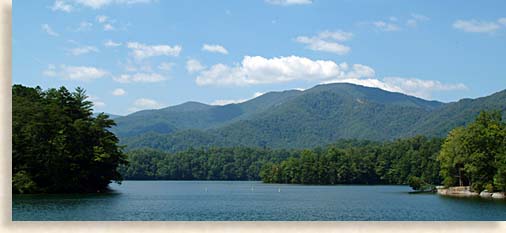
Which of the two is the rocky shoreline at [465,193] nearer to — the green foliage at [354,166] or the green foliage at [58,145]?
the green foliage at [58,145]

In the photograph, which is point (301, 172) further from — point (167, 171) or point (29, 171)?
point (29, 171)

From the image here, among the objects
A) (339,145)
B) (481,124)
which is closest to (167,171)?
(339,145)

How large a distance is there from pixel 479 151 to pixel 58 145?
21.7 meters

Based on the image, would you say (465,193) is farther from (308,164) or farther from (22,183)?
(308,164)

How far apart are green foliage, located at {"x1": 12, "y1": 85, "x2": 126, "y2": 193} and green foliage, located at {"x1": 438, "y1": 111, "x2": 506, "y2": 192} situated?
63.1ft

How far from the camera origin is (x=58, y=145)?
1449 inches

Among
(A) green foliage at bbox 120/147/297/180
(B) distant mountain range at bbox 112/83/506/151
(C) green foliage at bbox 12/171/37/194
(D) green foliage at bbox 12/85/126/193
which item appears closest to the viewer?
(C) green foliage at bbox 12/171/37/194

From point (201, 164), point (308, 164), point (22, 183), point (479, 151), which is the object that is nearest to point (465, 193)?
point (479, 151)

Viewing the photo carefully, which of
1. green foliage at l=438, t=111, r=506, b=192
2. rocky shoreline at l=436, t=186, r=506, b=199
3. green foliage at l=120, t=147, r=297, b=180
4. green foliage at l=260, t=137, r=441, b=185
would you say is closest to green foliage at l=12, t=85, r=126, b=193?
rocky shoreline at l=436, t=186, r=506, b=199

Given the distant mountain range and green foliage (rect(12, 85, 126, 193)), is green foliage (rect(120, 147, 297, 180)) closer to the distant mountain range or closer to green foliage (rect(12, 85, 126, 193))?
the distant mountain range

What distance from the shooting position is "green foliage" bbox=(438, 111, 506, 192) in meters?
36.3

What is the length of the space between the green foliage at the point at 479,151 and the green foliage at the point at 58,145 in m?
19.2

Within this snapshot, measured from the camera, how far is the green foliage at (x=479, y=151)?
36344 mm

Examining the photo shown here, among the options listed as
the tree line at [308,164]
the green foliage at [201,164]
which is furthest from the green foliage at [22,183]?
the green foliage at [201,164]
